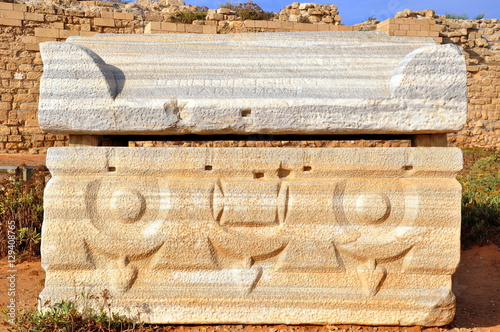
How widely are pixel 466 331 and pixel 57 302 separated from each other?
225cm

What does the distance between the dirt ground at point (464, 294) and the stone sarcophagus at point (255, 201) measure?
7cm

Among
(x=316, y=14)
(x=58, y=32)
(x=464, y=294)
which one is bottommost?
(x=464, y=294)

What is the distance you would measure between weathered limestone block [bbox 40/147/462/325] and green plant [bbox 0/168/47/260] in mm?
1708

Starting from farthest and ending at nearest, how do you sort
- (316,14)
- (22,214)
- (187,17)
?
(316,14) < (187,17) < (22,214)

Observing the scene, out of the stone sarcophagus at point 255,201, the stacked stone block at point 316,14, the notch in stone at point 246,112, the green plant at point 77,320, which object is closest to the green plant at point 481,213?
the stone sarcophagus at point 255,201

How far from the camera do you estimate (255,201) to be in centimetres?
244

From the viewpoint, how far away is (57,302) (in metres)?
2.45

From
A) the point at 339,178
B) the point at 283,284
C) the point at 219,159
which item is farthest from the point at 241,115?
the point at 283,284

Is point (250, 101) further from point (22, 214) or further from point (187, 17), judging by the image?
point (187, 17)

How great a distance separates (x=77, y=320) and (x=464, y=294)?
255 cm

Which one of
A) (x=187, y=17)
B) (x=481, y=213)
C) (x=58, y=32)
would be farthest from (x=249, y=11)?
(x=481, y=213)

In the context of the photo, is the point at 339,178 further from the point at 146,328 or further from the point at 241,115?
the point at 146,328

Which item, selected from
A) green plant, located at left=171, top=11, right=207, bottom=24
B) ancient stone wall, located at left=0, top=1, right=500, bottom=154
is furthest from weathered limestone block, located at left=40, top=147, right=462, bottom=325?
green plant, located at left=171, top=11, right=207, bottom=24

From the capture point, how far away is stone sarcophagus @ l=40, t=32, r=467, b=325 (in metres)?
2.40
